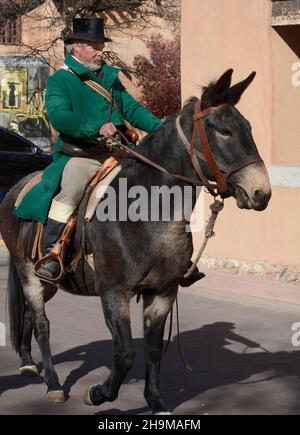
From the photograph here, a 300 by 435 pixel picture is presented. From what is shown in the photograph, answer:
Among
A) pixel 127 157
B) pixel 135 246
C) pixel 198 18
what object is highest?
pixel 198 18

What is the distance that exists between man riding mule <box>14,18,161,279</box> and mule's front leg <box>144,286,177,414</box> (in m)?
0.80

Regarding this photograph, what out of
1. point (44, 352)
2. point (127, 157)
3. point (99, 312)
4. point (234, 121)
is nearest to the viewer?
point (234, 121)

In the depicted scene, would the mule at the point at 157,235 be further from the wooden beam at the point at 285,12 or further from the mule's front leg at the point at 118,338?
the wooden beam at the point at 285,12

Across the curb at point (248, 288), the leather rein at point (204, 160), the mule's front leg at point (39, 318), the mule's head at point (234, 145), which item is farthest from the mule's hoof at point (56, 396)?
the curb at point (248, 288)

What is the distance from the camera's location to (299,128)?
13.4m

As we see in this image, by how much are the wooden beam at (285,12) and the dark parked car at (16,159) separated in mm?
8569

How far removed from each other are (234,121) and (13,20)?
1942cm

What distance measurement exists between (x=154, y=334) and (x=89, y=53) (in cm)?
204

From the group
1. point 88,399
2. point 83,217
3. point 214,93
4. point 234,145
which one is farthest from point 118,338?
point 214,93

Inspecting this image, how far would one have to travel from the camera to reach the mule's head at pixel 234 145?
6.55 m

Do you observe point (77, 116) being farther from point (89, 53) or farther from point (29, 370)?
point (29, 370)

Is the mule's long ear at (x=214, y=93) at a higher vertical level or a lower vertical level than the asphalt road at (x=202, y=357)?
higher

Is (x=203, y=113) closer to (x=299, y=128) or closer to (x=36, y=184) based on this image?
(x=36, y=184)
